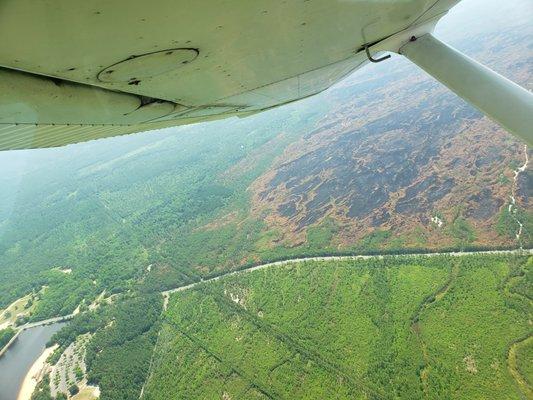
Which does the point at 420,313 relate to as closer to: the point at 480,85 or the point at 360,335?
the point at 360,335

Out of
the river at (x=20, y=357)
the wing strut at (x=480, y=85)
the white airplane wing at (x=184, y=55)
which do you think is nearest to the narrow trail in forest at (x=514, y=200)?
the wing strut at (x=480, y=85)

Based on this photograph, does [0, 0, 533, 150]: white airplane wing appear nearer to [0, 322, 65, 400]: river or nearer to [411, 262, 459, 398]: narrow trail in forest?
[411, 262, 459, 398]: narrow trail in forest

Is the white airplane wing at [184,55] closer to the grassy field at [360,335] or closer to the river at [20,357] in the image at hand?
the grassy field at [360,335]

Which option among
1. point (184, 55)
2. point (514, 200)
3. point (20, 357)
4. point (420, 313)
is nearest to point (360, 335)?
point (420, 313)

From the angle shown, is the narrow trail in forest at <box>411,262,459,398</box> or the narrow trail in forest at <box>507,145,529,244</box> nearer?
the narrow trail in forest at <box>411,262,459,398</box>

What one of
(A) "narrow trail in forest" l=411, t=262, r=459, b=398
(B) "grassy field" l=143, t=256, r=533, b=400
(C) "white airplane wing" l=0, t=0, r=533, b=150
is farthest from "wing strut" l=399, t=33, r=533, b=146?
(A) "narrow trail in forest" l=411, t=262, r=459, b=398

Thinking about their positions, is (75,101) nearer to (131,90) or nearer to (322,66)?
(131,90)

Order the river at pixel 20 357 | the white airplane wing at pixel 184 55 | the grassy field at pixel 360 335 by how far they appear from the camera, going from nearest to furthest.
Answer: the white airplane wing at pixel 184 55, the grassy field at pixel 360 335, the river at pixel 20 357
